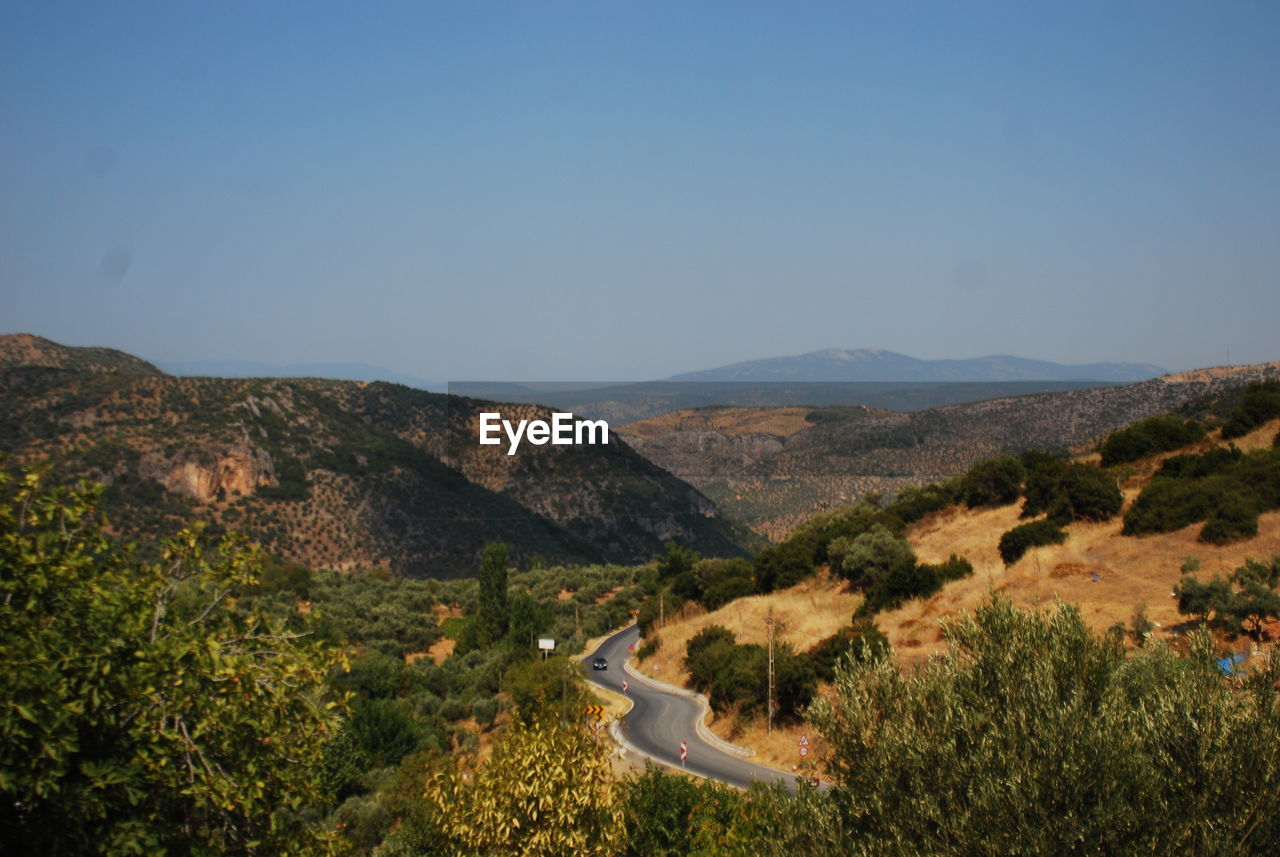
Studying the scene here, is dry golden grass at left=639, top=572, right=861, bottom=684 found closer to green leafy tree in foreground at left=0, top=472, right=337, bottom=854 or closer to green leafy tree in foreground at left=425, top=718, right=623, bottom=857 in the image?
green leafy tree in foreground at left=425, top=718, right=623, bottom=857

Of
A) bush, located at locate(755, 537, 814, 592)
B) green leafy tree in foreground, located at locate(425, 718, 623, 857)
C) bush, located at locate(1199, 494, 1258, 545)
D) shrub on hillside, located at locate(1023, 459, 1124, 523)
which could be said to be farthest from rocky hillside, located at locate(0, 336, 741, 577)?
green leafy tree in foreground, located at locate(425, 718, 623, 857)

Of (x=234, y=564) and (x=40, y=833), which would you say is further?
(x=234, y=564)

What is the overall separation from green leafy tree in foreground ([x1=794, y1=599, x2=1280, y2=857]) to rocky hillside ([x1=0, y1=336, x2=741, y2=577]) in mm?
66289

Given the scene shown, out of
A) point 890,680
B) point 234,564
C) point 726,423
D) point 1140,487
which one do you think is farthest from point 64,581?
point 726,423

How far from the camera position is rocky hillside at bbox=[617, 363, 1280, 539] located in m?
109

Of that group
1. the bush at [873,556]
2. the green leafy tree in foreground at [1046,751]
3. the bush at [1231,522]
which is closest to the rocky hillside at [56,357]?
the bush at [873,556]

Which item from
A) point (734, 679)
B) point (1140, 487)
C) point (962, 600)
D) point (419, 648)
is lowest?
point (419, 648)

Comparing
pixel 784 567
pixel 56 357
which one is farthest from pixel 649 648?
pixel 56 357

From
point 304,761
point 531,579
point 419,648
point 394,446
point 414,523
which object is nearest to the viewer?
point 304,761

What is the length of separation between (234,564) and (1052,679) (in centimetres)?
826

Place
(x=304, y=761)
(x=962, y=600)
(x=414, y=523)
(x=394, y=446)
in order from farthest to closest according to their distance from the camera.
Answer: (x=394, y=446) < (x=414, y=523) < (x=962, y=600) < (x=304, y=761)

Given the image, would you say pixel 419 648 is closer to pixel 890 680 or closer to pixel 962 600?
pixel 962 600

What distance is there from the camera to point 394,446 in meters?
97.4

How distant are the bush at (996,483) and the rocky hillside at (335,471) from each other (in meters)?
48.6
